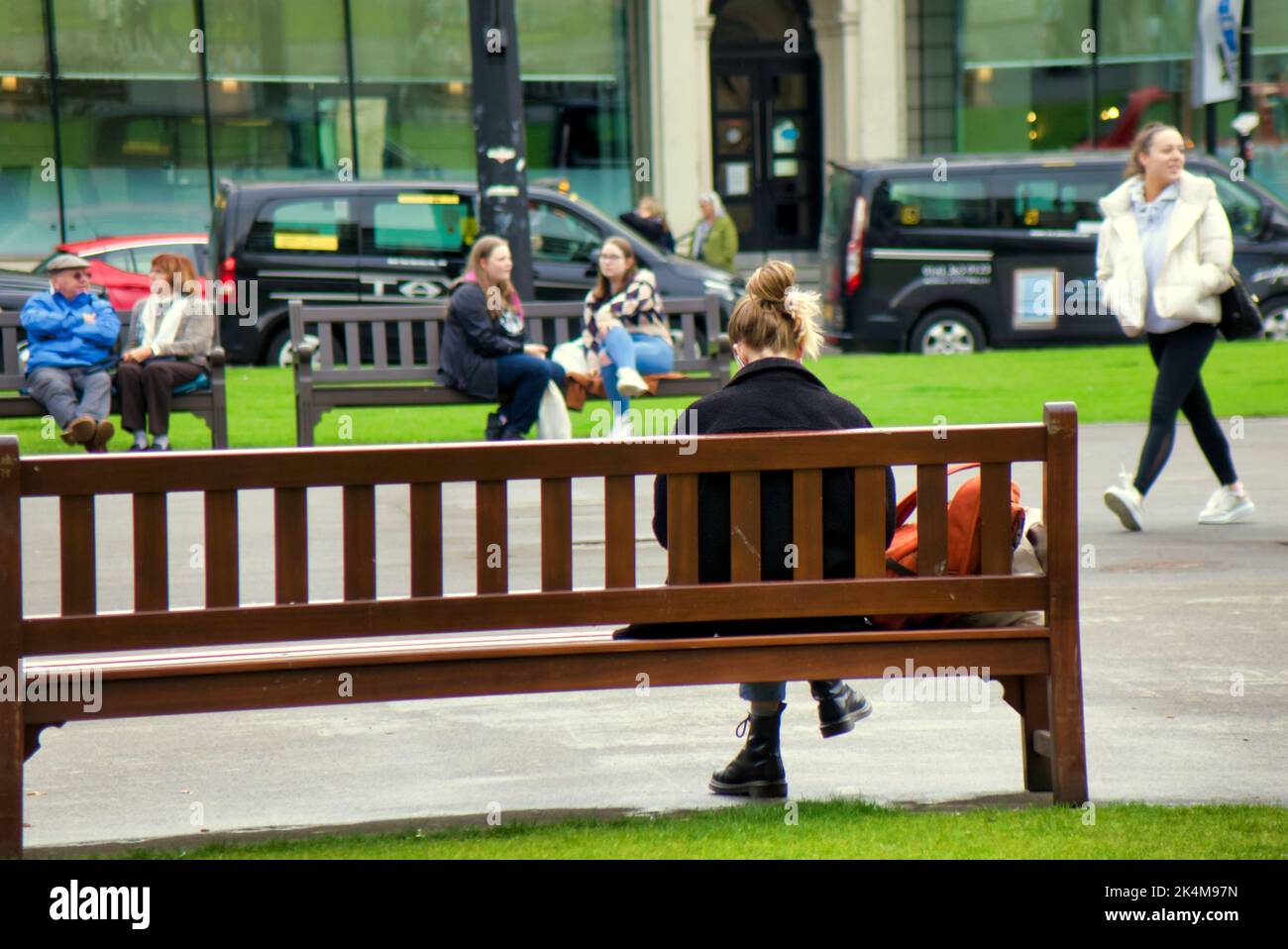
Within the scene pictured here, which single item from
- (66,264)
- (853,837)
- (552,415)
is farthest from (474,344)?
(853,837)

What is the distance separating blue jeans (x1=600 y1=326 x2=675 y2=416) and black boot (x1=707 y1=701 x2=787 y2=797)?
6.94 metres

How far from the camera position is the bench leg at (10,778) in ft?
13.5

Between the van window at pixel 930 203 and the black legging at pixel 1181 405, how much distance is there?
35.3 feet

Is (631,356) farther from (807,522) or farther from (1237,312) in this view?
(807,522)

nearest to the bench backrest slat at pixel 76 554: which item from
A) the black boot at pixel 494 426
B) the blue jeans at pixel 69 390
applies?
the black boot at pixel 494 426

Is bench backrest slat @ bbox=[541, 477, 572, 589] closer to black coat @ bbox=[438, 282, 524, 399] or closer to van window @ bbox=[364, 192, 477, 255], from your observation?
black coat @ bbox=[438, 282, 524, 399]

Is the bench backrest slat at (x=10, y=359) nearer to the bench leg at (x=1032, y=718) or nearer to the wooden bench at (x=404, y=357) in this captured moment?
the wooden bench at (x=404, y=357)

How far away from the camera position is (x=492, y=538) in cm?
436

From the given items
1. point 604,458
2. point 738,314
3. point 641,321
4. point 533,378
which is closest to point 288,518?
point 604,458

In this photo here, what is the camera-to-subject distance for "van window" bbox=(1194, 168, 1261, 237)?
1911 centimetres

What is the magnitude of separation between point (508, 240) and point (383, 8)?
45.9 feet

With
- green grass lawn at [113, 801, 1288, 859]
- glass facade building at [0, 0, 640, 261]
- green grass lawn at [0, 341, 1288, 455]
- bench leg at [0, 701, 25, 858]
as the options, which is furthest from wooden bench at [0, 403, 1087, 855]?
glass facade building at [0, 0, 640, 261]

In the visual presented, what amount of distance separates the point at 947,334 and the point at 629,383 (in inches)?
332

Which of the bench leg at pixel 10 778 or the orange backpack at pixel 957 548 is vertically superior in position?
the orange backpack at pixel 957 548
